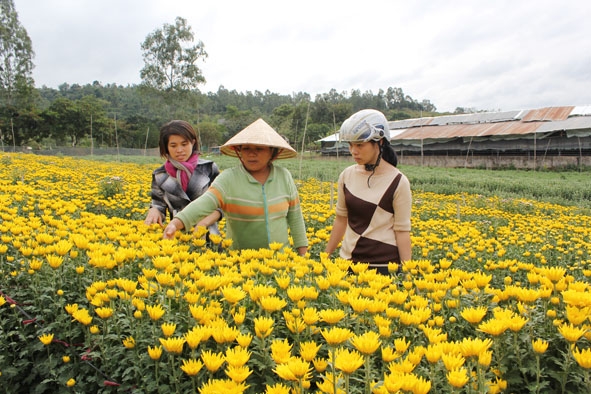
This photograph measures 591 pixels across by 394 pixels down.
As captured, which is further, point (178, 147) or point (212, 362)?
point (178, 147)

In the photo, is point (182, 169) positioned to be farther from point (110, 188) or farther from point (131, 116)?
point (131, 116)

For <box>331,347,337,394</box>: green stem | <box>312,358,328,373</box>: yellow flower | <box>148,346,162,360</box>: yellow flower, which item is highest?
<box>331,347,337,394</box>: green stem

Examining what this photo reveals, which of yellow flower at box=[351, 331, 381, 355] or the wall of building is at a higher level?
the wall of building

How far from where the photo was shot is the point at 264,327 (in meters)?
1.24

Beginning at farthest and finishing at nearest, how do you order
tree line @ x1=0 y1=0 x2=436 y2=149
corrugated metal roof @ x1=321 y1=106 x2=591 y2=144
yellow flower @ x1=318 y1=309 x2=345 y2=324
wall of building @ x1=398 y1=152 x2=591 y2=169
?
tree line @ x1=0 y1=0 x2=436 y2=149 < corrugated metal roof @ x1=321 y1=106 x2=591 y2=144 < wall of building @ x1=398 y1=152 x2=591 y2=169 < yellow flower @ x1=318 y1=309 x2=345 y2=324

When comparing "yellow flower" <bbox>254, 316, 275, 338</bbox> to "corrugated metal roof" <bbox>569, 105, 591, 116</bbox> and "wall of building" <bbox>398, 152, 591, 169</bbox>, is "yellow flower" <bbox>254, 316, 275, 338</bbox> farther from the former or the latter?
"corrugated metal roof" <bbox>569, 105, 591, 116</bbox>

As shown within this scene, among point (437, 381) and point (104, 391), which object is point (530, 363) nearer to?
point (437, 381)

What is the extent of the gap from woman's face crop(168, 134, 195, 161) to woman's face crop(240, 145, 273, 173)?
2.47 ft

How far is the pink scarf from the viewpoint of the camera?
133 inches

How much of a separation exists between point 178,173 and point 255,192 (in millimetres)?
972

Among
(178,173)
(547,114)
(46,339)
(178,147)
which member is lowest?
(46,339)

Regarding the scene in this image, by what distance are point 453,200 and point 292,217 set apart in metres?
9.82

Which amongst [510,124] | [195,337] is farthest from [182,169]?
[510,124]

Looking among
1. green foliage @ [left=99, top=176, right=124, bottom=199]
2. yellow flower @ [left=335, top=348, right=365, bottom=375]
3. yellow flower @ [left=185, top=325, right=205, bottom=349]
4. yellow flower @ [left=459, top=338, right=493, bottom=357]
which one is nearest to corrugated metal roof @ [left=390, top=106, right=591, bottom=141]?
green foliage @ [left=99, top=176, right=124, bottom=199]
